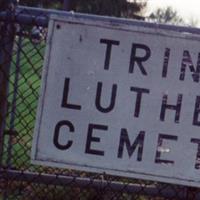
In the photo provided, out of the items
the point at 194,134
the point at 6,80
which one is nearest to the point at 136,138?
→ the point at 194,134

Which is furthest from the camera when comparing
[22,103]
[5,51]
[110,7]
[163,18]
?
[110,7]

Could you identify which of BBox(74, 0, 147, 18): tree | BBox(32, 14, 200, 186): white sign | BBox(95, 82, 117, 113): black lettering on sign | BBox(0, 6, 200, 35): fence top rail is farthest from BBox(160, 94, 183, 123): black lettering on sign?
BBox(74, 0, 147, 18): tree

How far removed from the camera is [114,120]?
10.7 feet

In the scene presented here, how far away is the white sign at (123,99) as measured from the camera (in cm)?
324

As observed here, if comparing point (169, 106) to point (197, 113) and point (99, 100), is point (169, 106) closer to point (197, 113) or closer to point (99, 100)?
point (197, 113)

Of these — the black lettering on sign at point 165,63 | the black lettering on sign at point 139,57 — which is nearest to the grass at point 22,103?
the black lettering on sign at point 139,57

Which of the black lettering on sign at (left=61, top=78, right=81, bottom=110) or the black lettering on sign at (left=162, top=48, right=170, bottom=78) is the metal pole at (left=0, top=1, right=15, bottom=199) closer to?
the black lettering on sign at (left=61, top=78, right=81, bottom=110)

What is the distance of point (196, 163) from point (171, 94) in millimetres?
377

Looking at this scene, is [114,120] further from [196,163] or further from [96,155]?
[196,163]

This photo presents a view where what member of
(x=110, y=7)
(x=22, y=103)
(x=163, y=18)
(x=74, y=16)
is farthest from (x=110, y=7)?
(x=74, y=16)

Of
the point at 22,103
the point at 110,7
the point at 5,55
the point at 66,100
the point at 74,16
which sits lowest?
the point at 22,103

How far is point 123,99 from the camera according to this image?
326 cm

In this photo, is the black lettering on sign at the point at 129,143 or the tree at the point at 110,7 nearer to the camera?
the black lettering on sign at the point at 129,143

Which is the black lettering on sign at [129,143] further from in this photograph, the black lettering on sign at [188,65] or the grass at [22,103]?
the grass at [22,103]
